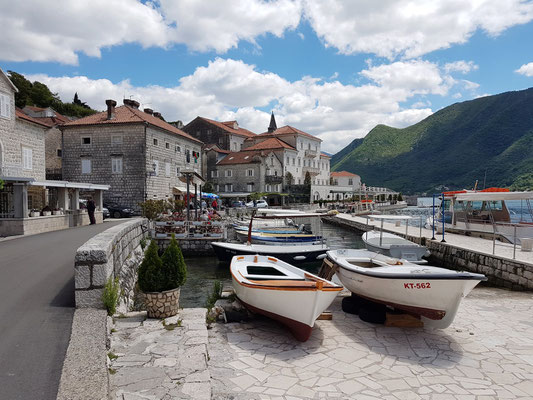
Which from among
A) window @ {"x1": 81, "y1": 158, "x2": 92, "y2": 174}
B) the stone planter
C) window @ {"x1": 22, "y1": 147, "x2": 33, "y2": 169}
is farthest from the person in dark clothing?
window @ {"x1": 81, "y1": 158, "x2": 92, "y2": 174}

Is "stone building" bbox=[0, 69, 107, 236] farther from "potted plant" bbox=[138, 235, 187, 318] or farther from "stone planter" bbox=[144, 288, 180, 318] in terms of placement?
"stone planter" bbox=[144, 288, 180, 318]

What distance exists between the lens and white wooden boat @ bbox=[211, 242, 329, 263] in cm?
1764

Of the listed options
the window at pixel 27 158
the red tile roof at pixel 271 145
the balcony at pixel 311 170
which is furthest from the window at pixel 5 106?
the balcony at pixel 311 170

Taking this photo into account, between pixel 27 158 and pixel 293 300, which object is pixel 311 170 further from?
pixel 293 300

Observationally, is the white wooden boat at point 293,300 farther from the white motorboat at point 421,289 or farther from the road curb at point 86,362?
the road curb at point 86,362

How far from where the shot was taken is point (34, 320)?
574 centimetres

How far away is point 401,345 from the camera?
705cm

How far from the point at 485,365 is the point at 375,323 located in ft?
8.09

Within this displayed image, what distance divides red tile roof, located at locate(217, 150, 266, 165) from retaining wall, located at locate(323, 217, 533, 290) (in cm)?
4089

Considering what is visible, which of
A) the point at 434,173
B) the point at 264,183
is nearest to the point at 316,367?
the point at 264,183

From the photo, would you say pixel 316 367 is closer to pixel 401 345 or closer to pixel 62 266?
pixel 401 345

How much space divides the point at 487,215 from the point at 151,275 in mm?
22857

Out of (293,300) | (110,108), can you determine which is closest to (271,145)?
(110,108)

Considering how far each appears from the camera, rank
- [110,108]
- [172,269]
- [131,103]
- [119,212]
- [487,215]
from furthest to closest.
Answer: [131,103], [110,108], [119,212], [487,215], [172,269]
